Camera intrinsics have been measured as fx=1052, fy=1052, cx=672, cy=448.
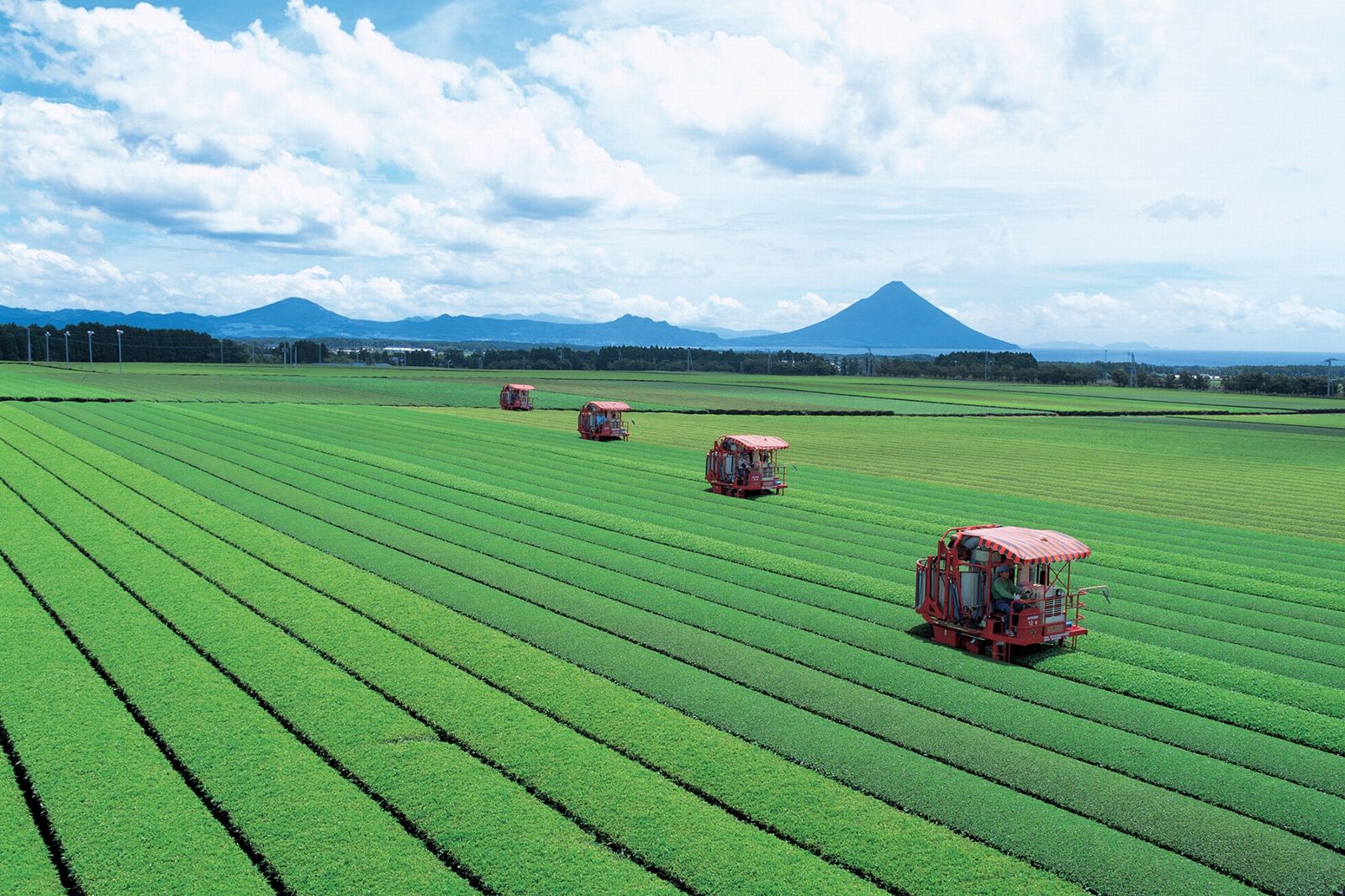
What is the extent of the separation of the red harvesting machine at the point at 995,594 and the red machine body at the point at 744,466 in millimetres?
17244

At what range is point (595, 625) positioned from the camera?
20.5 meters

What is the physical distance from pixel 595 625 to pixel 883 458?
36681 millimetres

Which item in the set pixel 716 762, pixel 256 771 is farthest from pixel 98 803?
pixel 716 762

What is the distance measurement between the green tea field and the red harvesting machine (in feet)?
1.72

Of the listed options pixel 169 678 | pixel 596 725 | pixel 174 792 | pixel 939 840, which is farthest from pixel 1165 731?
pixel 169 678

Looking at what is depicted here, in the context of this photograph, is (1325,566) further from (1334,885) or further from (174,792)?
(174,792)

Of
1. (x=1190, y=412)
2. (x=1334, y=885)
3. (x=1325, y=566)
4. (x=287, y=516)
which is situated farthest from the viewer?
(x=1190, y=412)

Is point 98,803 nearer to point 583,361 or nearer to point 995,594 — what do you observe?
point 995,594

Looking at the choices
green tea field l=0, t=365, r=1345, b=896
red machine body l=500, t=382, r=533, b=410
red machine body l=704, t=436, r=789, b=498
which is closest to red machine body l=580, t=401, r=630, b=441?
red machine body l=704, t=436, r=789, b=498

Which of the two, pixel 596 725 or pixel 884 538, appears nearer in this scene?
pixel 596 725

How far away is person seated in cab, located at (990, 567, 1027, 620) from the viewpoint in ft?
63.4

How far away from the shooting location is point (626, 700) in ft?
54.0

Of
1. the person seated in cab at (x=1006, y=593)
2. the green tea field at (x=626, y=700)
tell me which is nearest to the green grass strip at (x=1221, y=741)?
the green tea field at (x=626, y=700)

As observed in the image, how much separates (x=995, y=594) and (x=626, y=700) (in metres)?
7.55
